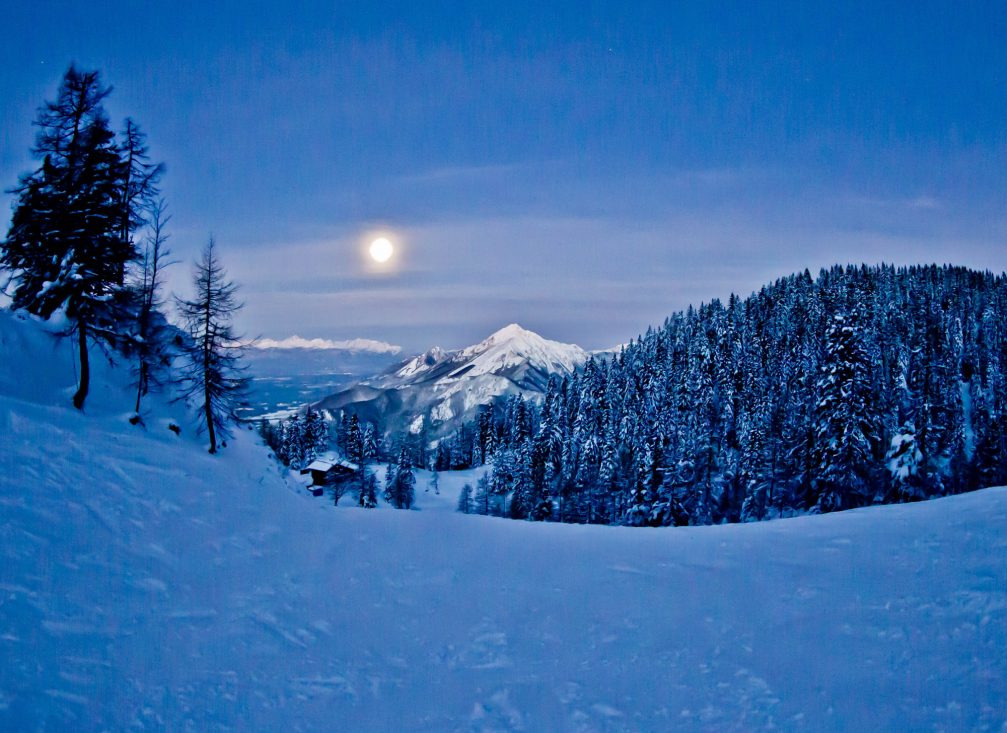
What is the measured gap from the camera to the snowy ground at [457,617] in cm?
650

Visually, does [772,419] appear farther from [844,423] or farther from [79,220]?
[79,220]

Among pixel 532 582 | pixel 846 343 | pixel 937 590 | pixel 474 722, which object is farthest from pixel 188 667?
pixel 846 343

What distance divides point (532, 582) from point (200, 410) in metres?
17.7

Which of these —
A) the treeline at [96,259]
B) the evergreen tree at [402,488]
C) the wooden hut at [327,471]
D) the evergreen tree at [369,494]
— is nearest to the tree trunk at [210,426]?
the treeline at [96,259]

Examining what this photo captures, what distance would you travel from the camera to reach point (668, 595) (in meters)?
10.3

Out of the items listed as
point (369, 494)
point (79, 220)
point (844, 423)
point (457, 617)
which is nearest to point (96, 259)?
point (79, 220)

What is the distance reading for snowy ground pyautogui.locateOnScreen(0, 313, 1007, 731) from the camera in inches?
256

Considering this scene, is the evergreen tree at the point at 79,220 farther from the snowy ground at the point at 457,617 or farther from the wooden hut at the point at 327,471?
the wooden hut at the point at 327,471

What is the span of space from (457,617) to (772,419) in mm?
60905

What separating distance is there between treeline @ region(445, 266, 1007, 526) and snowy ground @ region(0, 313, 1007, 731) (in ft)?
47.9

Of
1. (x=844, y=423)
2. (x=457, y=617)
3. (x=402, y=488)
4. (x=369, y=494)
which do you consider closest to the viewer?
(x=457, y=617)

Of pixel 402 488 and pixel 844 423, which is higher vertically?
pixel 844 423

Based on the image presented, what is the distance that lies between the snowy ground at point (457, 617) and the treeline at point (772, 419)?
1460cm

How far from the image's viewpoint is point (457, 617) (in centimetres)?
967
